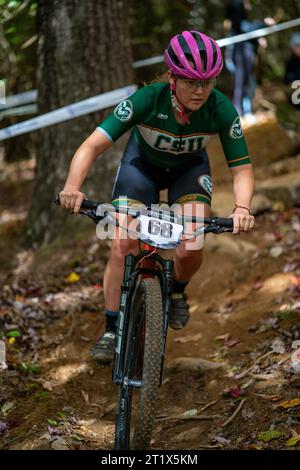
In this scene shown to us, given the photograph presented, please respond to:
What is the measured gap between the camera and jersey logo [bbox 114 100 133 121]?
3.81 m

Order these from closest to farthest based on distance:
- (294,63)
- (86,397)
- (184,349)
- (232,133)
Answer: (232,133), (86,397), (184,349), (294,63)

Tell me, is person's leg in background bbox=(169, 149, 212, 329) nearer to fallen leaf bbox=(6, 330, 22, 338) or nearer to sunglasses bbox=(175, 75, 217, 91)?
sunglasses bbox=(175, 75, 217, 91)

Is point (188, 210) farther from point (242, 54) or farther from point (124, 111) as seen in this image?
point (242, 54)

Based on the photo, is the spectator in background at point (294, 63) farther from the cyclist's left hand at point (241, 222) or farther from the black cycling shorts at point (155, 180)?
the cyclist's left hand at point (241, 222)

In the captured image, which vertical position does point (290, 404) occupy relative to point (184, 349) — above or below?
above

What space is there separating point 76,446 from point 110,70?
4256 mm

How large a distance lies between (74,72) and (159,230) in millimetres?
3630

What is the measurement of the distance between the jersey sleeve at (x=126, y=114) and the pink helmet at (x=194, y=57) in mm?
259

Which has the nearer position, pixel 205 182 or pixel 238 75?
pixel 205 182

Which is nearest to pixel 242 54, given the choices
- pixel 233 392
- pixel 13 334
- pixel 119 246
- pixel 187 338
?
pixel 187 338

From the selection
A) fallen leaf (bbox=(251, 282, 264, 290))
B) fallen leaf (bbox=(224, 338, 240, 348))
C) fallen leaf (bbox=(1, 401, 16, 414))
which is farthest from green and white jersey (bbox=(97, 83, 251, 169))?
fallen leaf (bbox=(251, 282, 264, 290))

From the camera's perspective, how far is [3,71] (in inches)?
420

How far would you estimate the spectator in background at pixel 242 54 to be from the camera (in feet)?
31.0

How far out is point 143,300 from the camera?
354 cm
